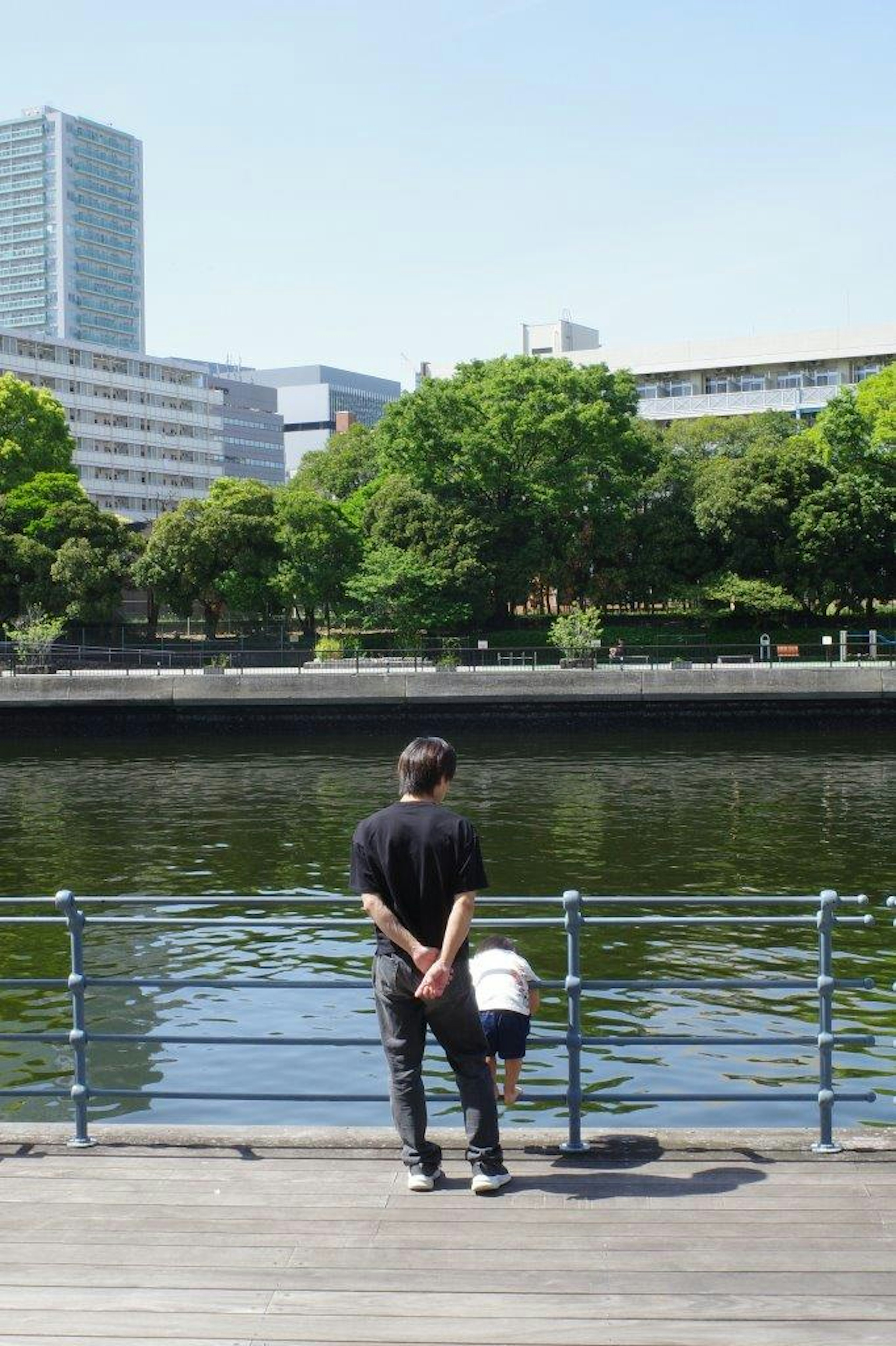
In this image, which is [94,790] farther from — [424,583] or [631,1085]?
[424,583]

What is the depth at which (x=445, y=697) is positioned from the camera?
159 feet

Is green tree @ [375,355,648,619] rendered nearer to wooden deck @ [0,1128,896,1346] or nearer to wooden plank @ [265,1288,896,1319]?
wooden deck @ [0,1128,896,1346]

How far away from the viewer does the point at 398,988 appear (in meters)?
5.96

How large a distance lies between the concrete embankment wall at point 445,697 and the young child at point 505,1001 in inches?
1596

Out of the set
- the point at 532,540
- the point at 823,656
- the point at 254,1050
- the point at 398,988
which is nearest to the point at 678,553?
the point at 532,540

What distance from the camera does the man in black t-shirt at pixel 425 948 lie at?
581 centimetres

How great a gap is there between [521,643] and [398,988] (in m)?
59.4

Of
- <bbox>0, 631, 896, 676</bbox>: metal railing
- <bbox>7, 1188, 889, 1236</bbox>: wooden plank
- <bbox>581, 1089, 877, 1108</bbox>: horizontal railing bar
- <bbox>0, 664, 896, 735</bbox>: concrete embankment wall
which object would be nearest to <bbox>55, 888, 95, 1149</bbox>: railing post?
<bbox>7, 1188, 889, 1236</bbox>: wooden plank

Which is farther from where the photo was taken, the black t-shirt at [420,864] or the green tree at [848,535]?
the green tree at [848,535]

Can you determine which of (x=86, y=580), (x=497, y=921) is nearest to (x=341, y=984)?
(x=497, y=921)

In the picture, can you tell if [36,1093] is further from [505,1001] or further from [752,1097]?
[752,1097]

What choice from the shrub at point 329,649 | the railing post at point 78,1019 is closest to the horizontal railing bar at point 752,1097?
the railing post at point 78,1019

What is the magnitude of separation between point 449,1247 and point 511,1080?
2.35 metres

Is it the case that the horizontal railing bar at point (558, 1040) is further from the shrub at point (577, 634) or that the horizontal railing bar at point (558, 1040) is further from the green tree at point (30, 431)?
the green tree at point (30, 431)
